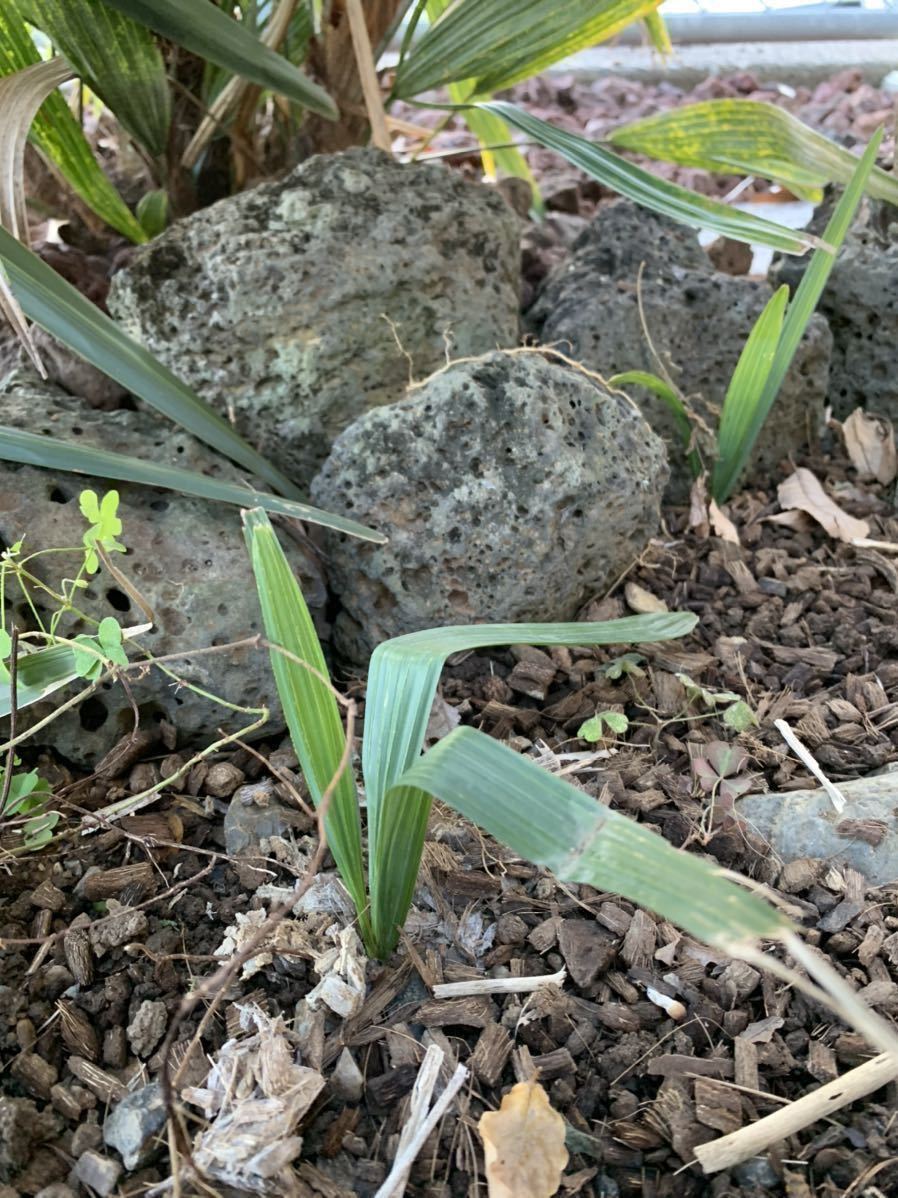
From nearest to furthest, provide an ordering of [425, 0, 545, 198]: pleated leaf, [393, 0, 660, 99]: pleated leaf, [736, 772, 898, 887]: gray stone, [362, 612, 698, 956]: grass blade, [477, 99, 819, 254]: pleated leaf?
[362, 612, 698, 956]: grass blade < [736, 772, 898, 887]: gray stone < [477, 99, 819, 254]: pleated leaf < [393, 0, 660, 99]: pleated leaf < [425, 0, 545, 198]: pleated leaf

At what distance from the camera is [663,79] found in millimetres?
4312

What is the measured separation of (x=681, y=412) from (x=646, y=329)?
209 millimetres

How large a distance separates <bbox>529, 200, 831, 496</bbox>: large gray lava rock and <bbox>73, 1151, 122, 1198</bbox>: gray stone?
140cm

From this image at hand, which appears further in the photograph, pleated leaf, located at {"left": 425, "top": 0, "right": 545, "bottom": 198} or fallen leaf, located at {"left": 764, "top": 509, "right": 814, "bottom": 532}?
pleated leaf, located at {"left": 425, "top": 0, "right": 545, "bottom": 198}

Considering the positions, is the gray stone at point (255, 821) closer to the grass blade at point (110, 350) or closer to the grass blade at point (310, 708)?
the grass blade at point (310, 708)

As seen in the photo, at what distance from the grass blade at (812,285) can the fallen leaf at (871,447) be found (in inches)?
14.0

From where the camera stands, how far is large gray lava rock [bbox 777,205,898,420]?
199cm

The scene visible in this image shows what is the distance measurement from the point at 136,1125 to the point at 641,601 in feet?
3.38

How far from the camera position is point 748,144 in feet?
6.18

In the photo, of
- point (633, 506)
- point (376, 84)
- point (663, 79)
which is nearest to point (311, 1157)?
point (633, 506)

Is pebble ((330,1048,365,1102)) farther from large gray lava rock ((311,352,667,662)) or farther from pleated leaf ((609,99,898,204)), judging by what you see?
pleated leaf ((609,99,898,204))

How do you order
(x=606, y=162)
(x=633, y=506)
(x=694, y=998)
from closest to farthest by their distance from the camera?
(x=694, y=998) < (x=633, y=506) < (x=606, y=162)

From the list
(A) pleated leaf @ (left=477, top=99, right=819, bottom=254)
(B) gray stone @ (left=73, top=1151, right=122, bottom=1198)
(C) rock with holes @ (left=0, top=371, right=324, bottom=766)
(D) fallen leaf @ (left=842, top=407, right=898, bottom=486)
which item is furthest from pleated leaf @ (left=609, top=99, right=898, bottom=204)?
(B) gray stone @ (left=73, top=1151, right=122, bottom=1198)

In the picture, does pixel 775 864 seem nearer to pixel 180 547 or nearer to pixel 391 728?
pixel 391 728
